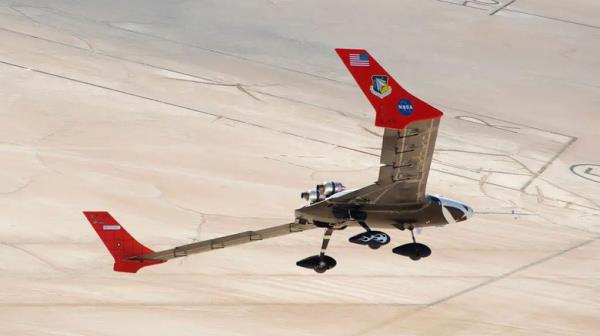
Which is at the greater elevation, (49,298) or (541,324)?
(541,324)

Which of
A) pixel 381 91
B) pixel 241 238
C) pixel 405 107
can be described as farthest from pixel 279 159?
pixel 381 91

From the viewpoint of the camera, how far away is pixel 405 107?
2912 cm

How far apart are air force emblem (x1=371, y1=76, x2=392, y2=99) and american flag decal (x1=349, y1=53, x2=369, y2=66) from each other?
44 centimetres

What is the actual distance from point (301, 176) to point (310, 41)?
23879mm

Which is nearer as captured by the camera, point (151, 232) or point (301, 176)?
point (151, 232)

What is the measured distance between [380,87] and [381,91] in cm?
12

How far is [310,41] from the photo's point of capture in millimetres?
88375

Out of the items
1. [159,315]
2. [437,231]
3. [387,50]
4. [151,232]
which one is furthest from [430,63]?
[159,315]

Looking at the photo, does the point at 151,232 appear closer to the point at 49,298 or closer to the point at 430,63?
the point at 49,298

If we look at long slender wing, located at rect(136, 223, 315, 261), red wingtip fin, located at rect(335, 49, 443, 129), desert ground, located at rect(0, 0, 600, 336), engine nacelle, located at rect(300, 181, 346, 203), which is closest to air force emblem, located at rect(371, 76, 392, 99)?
red wingtip fin, located at rect(335, 49, 443, 129)

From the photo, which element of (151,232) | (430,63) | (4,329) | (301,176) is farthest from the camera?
(430,63)

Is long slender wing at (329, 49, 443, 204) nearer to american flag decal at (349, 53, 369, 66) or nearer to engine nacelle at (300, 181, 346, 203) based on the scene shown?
american flag decal at (349, 53, 369, 66)


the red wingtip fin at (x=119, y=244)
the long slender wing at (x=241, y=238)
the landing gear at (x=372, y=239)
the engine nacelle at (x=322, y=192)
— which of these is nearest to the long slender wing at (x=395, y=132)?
the engine nacelle at (x=322, y=192)

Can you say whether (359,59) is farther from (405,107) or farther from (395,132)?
(395,132)
